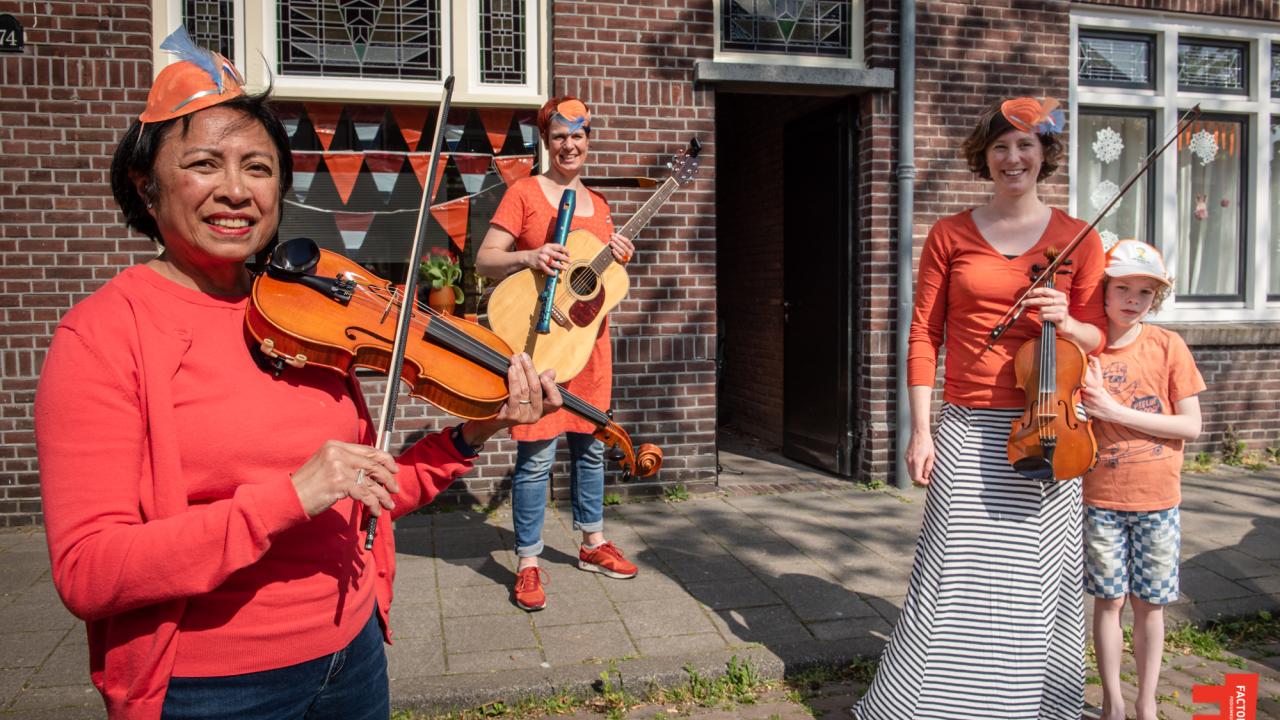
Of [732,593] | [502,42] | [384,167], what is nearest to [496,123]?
[502,42]

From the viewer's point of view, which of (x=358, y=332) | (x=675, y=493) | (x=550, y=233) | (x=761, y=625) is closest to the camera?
(x=358, y=332)

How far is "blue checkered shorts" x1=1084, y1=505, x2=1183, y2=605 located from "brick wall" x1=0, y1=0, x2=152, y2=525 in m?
5.42

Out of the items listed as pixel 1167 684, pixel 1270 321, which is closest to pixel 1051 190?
pixel 1270 321

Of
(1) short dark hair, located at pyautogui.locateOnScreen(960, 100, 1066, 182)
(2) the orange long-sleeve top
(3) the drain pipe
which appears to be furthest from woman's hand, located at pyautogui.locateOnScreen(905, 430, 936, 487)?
(3) the drain pipe

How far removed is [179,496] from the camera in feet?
4.72

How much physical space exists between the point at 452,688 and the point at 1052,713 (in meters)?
2.16

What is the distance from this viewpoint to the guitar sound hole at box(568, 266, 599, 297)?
3.88 metres

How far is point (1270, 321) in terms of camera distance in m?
7.72

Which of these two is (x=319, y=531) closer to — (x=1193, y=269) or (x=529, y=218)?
(x=529, y=218)

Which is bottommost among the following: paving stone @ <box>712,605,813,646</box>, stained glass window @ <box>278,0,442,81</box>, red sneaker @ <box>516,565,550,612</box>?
paving stone @ <box>712,605,813,646</box>

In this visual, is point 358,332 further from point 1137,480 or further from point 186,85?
point 1137,480

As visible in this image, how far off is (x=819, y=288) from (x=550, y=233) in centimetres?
363

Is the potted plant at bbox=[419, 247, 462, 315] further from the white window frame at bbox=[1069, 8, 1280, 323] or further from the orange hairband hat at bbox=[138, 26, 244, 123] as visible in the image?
the white window frame at bbox=[1069, 8, 1280, 323]

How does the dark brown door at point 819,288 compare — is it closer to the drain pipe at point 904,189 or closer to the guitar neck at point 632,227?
the drain pipe at point 904,189
